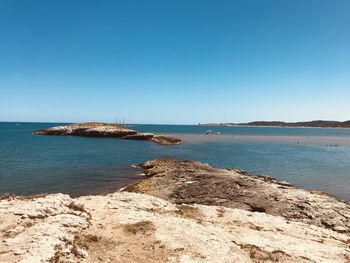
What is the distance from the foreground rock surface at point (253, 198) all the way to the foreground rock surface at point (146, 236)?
125 inches

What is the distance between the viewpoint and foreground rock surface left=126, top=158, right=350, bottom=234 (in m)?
26.3

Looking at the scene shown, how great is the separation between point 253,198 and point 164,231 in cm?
1451

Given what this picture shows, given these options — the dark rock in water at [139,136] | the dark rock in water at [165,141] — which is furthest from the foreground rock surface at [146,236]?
the dark rock in water at [139,136]

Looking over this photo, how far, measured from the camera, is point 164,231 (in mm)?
17859

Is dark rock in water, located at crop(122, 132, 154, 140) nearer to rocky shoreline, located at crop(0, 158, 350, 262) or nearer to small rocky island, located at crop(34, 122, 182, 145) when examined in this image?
small rocky island, located at crop(34, 122, 182, 145)

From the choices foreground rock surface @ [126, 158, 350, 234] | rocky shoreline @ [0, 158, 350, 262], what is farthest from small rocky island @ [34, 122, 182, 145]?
rocky shoreline @ [0, 158, 350, 262]

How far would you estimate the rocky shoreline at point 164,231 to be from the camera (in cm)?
1467

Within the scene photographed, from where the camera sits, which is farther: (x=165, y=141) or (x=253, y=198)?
(x=165, y=141)

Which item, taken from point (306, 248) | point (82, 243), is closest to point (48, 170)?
point (82, 243)

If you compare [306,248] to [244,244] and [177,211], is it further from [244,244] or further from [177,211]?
[177,211]

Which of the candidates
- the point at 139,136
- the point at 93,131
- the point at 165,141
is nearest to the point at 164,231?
the point at 165,141

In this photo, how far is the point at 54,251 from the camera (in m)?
13.5

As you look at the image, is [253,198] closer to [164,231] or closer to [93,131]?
[164,231]

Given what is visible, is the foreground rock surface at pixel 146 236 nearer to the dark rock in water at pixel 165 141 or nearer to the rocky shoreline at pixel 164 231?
the rocky shoreline at pixel 164 231
